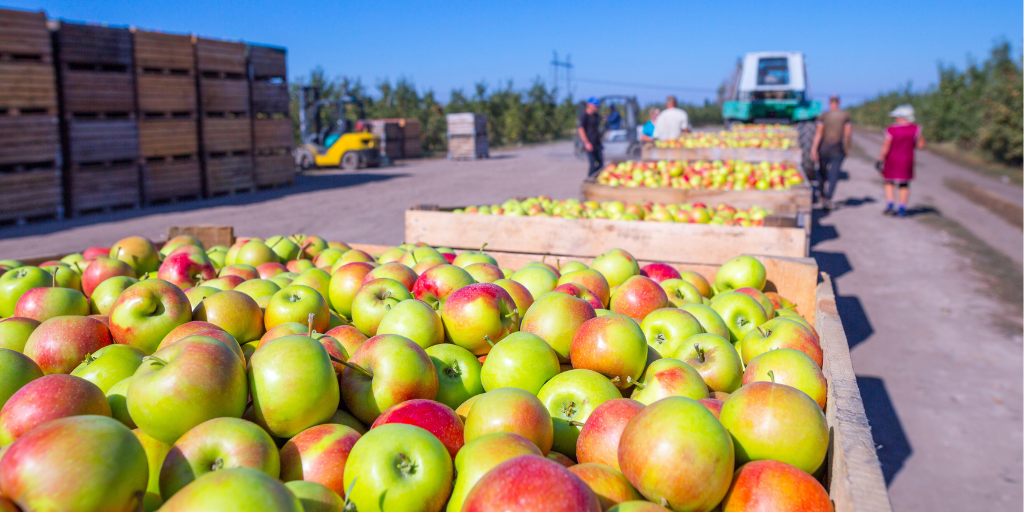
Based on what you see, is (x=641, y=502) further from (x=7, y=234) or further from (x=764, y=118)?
(x=764, y=118)

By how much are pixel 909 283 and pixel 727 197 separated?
2.69 meters

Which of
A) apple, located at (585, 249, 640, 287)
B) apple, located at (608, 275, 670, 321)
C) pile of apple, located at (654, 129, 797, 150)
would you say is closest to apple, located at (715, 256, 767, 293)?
apple, located at (585, 249, 640, 287)

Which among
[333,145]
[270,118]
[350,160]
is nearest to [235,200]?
[270,118]

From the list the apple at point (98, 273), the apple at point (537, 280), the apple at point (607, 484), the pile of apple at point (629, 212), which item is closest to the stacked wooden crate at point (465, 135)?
the pile of apple at point (629, 212)

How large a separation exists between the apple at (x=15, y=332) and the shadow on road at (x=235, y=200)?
29.4ft

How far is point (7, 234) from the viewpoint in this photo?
911cm

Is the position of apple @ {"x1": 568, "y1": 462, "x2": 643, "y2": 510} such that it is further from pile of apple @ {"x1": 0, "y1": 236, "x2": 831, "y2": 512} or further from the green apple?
the green apple

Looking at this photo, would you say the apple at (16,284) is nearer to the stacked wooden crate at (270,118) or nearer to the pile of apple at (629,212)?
the pile of apple at (629,212)

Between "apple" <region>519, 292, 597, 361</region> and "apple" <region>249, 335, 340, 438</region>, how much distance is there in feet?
2.62

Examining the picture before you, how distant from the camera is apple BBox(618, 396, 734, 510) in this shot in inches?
50.9

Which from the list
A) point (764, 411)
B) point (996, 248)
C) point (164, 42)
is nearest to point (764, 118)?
point (996, 248)

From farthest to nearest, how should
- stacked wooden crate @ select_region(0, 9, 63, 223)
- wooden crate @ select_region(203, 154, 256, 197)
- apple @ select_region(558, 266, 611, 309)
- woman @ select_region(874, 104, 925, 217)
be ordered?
wooden crate @ select_region(203, 154, 256, 197) → woman @ select_region(874, 104, 925, 217) → stacked wooden crate @ select_region(0, 9, 63, 223) → apple @ select_region(558, 266, 611, 309)

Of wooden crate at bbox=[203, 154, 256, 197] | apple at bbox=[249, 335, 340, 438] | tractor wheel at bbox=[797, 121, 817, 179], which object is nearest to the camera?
apple at bbox=[249, 335, 340, 438]

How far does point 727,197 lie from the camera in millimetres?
6320
